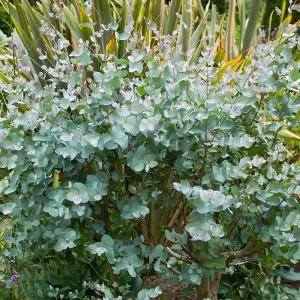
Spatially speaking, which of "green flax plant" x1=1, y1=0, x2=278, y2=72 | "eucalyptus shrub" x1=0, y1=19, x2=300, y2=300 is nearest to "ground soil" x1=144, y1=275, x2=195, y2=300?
"eucalyptus shrub" x1=0, y1=19, x2=300, y2=300

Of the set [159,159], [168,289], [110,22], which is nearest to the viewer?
[159,159]

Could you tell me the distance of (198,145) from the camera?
184 centimetres

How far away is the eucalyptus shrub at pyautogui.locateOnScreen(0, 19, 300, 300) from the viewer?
1.75 meters

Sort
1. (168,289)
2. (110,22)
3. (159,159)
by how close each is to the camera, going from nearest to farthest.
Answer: (159,159), (168,289), (110,22)

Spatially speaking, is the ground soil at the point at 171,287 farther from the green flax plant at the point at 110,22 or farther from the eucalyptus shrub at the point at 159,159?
the green flax plant at the point at 110,22

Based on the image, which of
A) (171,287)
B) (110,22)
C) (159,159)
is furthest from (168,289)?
(110,22)

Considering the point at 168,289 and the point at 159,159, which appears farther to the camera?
the point at 168,289

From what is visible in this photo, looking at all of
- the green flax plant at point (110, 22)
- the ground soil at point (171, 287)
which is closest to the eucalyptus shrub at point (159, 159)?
the ground soil at point (171, 287)

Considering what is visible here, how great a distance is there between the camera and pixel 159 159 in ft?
6.07

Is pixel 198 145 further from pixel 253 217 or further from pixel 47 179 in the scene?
pixel 47 179

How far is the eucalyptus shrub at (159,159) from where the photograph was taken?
175 cm

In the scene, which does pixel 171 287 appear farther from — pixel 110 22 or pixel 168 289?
pixel 110 22

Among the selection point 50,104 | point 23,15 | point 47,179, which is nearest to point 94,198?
point 47,179

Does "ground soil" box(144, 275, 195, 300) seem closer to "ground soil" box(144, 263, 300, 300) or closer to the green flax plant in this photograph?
"ground soil" box(144, 263, 300, 300)
